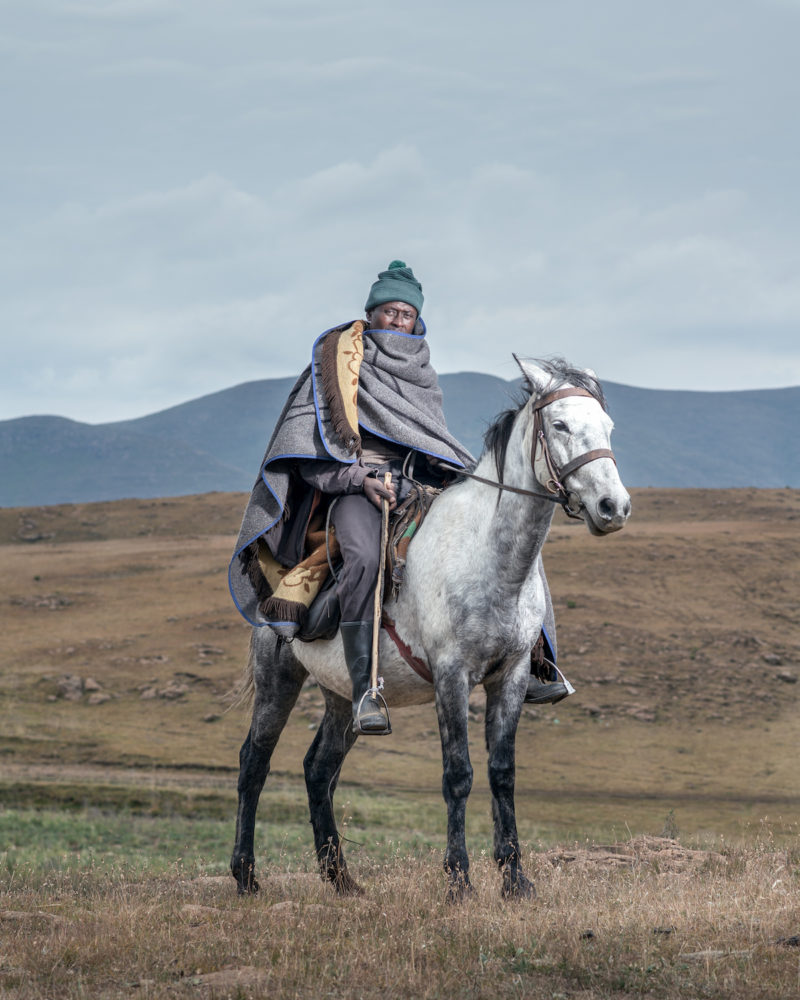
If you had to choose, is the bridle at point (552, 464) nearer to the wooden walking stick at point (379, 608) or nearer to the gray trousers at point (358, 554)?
the wooden walking stick at point (379, 608)

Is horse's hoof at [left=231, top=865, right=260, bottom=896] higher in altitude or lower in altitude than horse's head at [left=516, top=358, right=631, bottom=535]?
lower

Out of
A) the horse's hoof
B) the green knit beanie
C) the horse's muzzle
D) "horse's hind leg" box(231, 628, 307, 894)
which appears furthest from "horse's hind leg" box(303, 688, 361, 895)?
the horse's muzzle

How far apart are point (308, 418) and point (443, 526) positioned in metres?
1.38

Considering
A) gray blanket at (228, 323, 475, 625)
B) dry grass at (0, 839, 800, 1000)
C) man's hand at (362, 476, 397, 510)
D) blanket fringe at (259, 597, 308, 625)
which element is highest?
gray blanket at (228, 323, 475, 625)

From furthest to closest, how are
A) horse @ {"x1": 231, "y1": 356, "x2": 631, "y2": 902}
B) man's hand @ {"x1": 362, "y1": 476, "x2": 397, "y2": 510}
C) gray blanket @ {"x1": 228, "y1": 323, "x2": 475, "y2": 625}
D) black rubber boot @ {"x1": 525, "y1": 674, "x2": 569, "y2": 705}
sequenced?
1. gray blanket @ {"x1": 228, "y1": 323, "x2": 475, "y2": 625}
2. black rubber boot @ {"x1": 525, "y1": 674, "x2": 569, "y2": 705}
3. man's hand @ {"x1": 362, "y1": 476, "x2": 397, "y2": 510}
4. horse @ {"x1": 231, "y1": 356, "x2": 631, "y2": 902}

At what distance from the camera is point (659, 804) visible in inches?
806

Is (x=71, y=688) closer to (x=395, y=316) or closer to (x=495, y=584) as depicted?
(x=395, y=316)

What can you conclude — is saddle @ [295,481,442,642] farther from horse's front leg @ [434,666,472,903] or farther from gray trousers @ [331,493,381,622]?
horse's front leg @ [434,666,472,903]

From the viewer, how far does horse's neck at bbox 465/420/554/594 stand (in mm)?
6730

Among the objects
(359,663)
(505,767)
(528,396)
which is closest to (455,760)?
(505,767)

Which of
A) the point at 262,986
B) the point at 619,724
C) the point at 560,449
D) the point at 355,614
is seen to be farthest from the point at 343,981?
the point at 619,724

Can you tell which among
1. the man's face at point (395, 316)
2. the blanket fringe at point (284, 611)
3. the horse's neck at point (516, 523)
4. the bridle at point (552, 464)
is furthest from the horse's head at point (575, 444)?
the blanket fringe at point (284, 611)

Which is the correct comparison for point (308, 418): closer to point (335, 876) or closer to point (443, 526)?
point (443, 526)

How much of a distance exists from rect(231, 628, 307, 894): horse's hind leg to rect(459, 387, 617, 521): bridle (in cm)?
258
